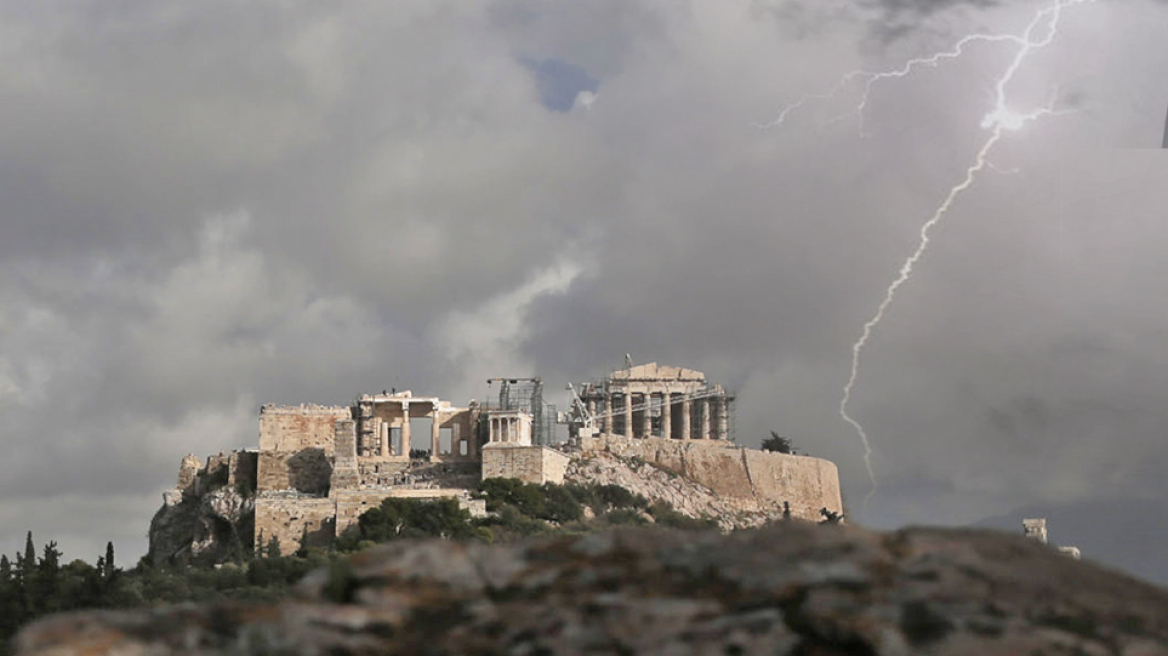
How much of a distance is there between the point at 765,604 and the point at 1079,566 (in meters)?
1.44

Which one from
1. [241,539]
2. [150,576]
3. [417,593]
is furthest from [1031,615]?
[241,539]

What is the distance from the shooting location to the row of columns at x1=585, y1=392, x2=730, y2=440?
9225 centimetres

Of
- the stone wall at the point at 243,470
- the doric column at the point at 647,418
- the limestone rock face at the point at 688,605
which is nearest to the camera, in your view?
the limestone rock face at the point at 688,605

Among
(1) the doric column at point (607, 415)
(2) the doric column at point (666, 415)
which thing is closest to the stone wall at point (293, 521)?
(1) the doric column at point (607, 415)

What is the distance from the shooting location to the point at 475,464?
7588 centimetres

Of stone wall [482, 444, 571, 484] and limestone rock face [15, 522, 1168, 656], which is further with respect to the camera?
stone wall [482, 444, 571, 484]

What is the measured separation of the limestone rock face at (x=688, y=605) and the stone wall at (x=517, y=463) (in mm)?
65102

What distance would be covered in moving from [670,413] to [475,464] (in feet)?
65.7

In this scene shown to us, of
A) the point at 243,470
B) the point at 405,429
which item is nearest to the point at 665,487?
the point at 405,429

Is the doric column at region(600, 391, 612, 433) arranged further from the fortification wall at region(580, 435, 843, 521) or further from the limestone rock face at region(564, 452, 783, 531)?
the limestone rock face at region(564, 452, 783, 531)

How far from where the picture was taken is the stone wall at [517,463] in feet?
241

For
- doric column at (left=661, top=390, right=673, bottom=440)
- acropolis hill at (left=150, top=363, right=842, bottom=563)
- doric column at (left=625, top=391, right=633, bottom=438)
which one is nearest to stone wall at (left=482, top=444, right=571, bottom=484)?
acropolis hill at (left=150, top=363, right=842, bottom=563)

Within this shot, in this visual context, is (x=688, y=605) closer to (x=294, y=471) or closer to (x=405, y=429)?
(x=294, y=471)

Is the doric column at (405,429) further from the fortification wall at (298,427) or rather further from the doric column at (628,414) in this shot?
the doric column at (628,414)
